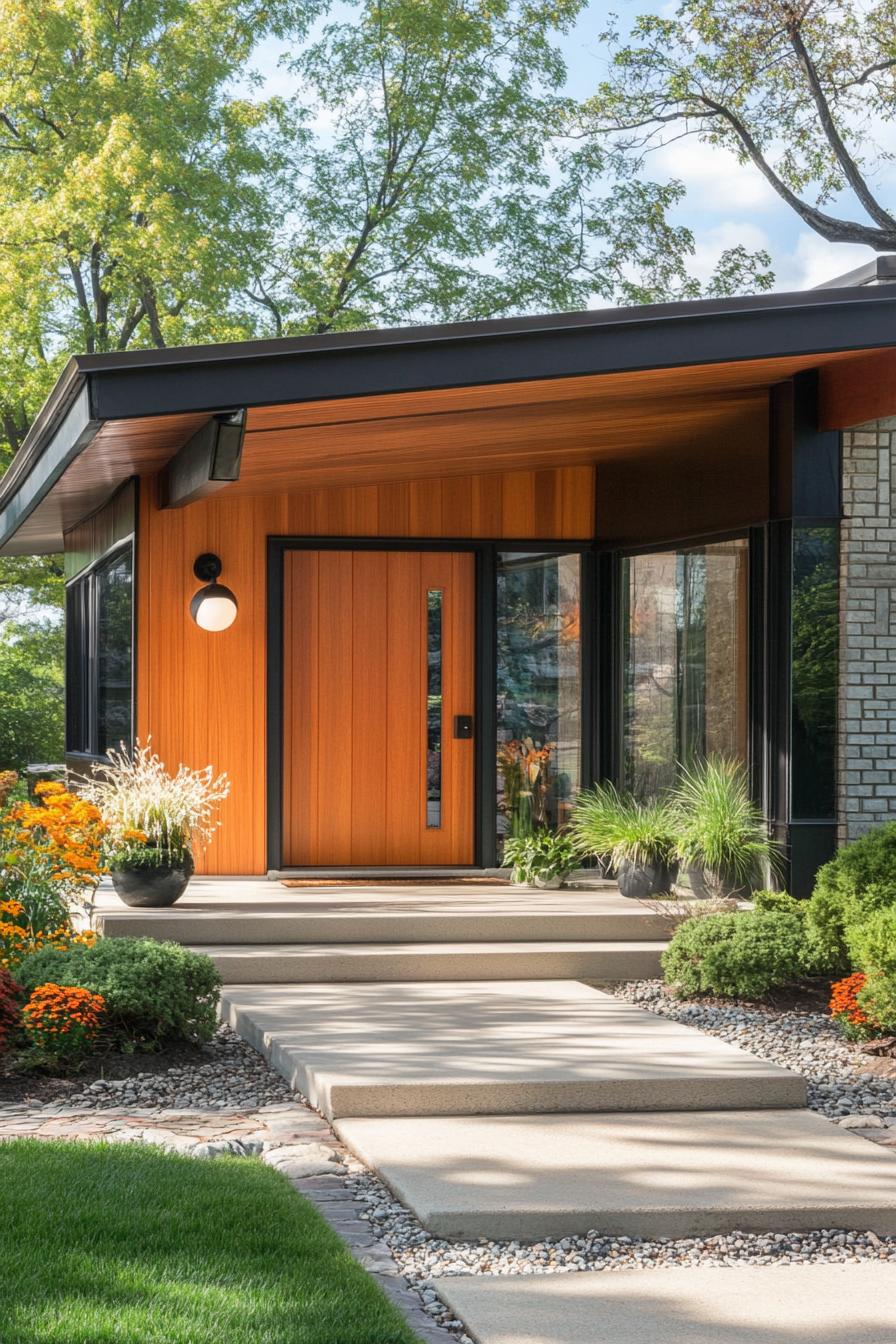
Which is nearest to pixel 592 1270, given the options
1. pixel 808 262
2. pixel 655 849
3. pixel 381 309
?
pixel 655 849

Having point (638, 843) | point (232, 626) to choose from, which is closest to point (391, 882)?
point (638, 843)

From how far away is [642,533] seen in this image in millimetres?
9273

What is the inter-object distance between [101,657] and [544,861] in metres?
3.97

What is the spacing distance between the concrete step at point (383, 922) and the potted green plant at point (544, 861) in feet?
2.76

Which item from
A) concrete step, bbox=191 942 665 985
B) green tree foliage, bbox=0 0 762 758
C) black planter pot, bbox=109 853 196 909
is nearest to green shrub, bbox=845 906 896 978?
concrete step, bbox=191 942 665 985

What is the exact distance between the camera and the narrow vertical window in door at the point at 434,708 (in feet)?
32.2

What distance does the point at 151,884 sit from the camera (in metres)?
7.86

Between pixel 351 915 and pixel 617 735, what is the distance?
2633 mm

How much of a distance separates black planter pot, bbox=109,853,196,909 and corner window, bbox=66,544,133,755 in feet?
5.83

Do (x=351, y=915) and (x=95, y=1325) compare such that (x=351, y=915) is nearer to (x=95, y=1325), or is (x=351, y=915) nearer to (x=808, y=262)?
(x=95, y=1325)

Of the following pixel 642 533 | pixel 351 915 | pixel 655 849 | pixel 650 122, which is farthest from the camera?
pixel 650 122

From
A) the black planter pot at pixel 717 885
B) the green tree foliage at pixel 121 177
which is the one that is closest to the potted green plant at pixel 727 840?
the black planter pot at pixel 717 885

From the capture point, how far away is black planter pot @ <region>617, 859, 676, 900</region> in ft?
27.6

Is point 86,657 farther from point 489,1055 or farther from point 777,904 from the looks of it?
point 489,1055
